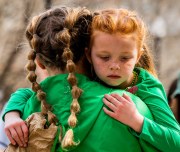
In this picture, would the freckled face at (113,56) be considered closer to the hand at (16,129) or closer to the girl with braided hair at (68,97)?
the girl with braided hair at (68,97)

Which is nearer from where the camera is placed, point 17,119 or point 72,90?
point 72,90

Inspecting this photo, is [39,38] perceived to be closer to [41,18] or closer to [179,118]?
[41,18]

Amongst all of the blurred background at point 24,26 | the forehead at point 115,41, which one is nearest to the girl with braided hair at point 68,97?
the forehead at point 115,41

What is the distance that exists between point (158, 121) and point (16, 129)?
67 centimetres

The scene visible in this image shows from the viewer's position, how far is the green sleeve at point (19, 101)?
3.05 metres

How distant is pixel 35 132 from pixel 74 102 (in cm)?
23

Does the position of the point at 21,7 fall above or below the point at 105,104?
below

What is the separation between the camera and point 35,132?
2797mm

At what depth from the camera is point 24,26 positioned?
38.1ft

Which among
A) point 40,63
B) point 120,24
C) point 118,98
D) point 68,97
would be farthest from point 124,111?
point 40,63

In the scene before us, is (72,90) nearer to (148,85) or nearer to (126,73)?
(126,73)

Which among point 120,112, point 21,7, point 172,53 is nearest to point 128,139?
point 120,112

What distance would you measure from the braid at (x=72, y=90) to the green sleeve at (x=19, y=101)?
0.36 m

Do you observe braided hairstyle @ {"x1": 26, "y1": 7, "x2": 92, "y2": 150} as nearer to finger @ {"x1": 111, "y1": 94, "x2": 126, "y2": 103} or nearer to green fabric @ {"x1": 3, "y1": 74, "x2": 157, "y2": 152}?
green fabric @ {"x1": 3, "y1": 74, "x2": 157, "y2": 152}
